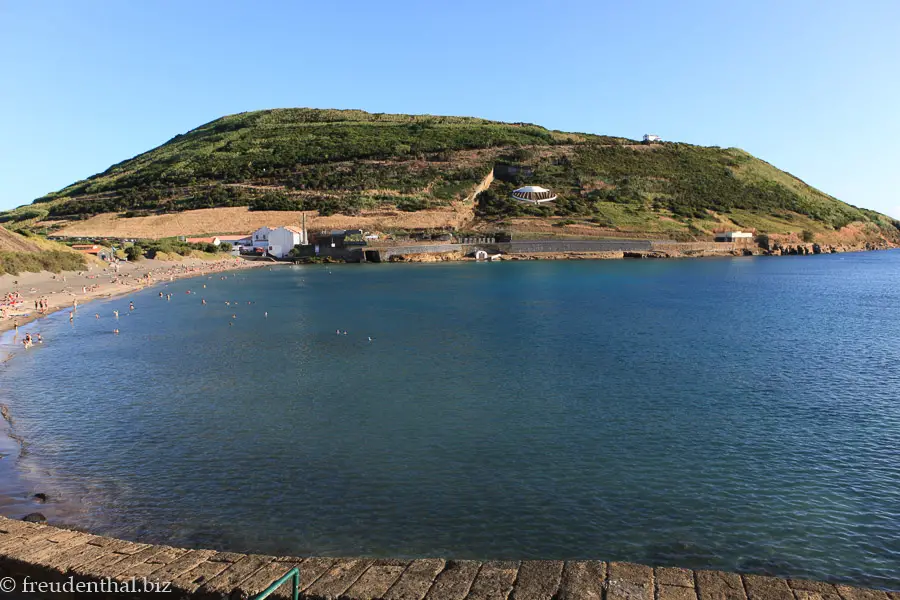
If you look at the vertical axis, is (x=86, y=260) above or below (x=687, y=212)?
below

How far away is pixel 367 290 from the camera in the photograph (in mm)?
64188

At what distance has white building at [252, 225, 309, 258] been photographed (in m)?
108

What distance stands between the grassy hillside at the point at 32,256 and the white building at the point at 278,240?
3336 centimetres

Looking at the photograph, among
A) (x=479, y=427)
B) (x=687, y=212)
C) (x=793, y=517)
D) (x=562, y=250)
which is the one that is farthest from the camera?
(x=687, y=212)

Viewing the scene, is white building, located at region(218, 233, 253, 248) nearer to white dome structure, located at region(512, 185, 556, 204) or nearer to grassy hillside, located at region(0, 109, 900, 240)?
grassy hillside, located at region(0, 109, 900, 240)

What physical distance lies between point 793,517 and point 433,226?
104 meters

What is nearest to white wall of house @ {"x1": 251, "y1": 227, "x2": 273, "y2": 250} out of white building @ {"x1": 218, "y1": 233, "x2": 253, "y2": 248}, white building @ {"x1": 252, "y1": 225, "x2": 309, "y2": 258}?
white building @ {"x1": 252, "y1": 225, "x2": 309, "y2": 258}

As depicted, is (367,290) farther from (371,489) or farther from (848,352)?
(371,489)

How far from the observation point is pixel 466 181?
134m

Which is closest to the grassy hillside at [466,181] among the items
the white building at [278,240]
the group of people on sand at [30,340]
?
the white building at [278,240]

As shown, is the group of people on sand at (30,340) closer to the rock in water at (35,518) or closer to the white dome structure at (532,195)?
the rock in water at (35,518)

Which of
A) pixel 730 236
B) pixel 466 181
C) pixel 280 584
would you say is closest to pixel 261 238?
pixel 466 181

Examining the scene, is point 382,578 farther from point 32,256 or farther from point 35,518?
point 32,256

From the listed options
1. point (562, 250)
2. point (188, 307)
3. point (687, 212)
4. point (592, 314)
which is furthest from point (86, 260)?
point (687, 212)
